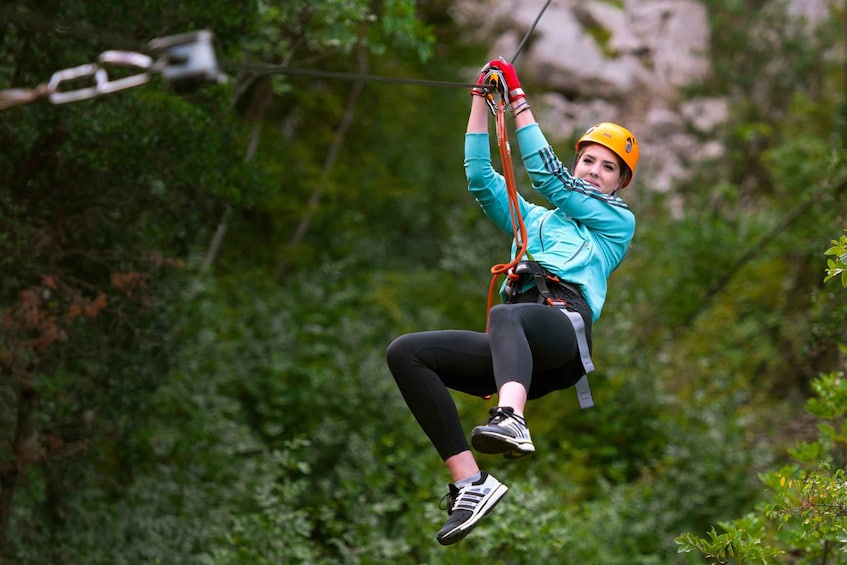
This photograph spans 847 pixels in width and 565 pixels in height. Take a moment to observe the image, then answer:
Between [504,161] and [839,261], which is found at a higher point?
[504,161]

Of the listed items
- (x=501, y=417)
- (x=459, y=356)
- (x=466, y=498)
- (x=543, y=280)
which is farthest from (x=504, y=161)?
(x=466, y=498)

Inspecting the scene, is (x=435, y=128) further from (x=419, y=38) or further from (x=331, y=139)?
(x=419, y=38)

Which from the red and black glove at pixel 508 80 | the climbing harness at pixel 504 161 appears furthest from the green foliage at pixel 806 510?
the red and black glove at pixel 508 80

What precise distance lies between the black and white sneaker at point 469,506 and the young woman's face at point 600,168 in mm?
1210

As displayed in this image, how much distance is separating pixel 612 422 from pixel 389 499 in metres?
3.98

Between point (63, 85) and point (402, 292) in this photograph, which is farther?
point (402, 292)

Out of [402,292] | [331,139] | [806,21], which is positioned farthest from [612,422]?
[806,21]

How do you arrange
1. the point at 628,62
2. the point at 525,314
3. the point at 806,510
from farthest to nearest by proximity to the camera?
the point at 628,62, the point at 806,510, the point at 525,314

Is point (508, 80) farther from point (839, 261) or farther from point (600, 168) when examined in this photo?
point (839, 261)

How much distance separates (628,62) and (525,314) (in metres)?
18.1

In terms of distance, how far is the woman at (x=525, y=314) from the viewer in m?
3.75

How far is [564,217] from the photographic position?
4.18 metres

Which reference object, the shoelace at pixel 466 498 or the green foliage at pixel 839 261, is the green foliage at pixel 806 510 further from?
the shoelace at pixel 466 498

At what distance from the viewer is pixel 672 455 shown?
10109 millimetres
